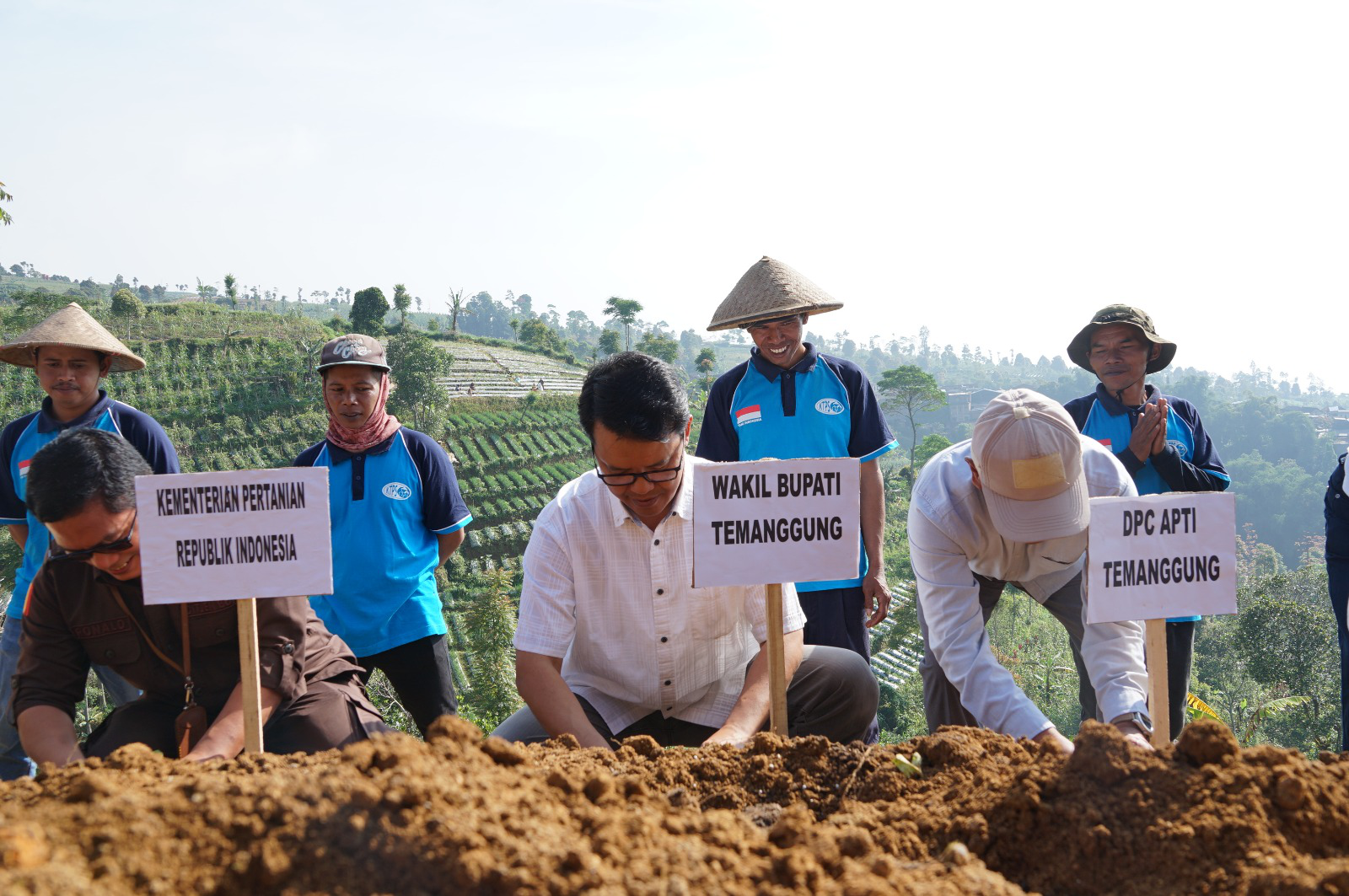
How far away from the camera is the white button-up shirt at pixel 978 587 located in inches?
90.4

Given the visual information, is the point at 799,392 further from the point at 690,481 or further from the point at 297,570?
the point at 297,570

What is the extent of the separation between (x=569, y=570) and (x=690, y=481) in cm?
42

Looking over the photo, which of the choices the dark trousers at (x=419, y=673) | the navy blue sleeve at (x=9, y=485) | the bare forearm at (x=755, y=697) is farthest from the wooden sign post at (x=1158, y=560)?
the navy blue sleeve at (x=9, y=485)

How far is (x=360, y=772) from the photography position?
1.30m

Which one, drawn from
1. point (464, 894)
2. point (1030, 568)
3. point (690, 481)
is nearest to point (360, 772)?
point (464, 894)

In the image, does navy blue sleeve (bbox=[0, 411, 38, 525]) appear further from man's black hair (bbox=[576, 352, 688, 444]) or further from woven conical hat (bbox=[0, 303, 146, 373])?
man's black hair (bbox=[576, 352, 688, 444])

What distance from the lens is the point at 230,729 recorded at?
84.4 inches

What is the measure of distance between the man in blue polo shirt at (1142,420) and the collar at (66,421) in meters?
3.76

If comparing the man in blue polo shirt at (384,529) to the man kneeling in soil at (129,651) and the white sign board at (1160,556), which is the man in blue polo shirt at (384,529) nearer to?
the man kneeling in soil at (129,651)

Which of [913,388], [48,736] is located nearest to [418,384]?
[913,388]

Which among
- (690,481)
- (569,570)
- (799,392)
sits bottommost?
(569,570)

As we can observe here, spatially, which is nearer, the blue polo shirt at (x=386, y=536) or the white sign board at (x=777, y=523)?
the white sign board at (x=777, y=523)

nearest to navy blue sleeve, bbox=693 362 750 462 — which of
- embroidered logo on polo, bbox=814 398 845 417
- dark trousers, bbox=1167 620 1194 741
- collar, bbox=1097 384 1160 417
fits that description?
embroidered logo on polo, bbox=814 398 845 417

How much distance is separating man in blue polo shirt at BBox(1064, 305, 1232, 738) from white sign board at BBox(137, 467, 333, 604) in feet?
9.10
